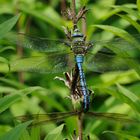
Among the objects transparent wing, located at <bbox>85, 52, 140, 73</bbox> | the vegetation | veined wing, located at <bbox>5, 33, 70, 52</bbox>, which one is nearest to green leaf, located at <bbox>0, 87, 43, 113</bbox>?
the vegetation

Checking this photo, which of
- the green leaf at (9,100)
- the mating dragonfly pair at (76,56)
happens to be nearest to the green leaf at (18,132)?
the green leaf at (9,100)

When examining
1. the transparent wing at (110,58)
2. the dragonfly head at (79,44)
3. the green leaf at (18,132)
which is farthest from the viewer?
the transparent wing at (110,58)

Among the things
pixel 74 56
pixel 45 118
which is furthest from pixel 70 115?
pixel 74 56

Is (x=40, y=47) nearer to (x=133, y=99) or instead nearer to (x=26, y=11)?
(x=133, y=99)

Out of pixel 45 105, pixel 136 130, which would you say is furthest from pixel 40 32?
pixel 136 130

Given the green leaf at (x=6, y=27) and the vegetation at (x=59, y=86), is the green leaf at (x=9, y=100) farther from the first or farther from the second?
the green leaf at (x=6, y=27)

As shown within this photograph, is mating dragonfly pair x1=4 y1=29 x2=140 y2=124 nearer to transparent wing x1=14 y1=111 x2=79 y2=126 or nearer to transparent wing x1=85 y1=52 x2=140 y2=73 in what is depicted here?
transparent wing x1=85 y1=52 x2=140 y2=73

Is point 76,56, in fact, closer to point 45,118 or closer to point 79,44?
point 79,44

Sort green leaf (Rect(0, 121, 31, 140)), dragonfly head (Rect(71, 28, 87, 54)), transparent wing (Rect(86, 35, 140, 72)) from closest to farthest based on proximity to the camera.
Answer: green leaf (Rect(0, 121, 31, 140)) < dragonfly head (Rect(71, 28, 87, 54)) < transparent wing (Rect(86, 35, 140, 72))
